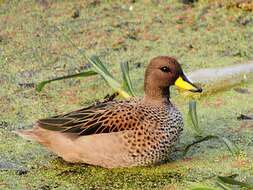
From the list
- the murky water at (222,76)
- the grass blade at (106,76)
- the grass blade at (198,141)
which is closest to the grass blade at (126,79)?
the grass blade at (106,76)

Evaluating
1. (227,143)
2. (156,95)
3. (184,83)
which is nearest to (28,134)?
(156,95)

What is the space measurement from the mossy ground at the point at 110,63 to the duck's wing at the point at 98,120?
0.20 m

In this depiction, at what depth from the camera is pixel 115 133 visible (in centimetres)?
464

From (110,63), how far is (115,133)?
181 cm

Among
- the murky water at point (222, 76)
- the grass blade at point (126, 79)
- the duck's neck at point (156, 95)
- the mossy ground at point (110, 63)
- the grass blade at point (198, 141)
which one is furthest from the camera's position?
the murky water at point (222, 76)

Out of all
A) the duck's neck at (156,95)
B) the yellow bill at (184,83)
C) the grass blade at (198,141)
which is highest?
the yellow bill at (184,83)

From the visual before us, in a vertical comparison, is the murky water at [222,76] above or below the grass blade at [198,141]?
above

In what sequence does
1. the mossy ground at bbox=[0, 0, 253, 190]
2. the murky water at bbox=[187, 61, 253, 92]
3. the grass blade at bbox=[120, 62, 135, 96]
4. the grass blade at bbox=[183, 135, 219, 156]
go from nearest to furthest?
the mossy ground at bbox=[0, 0, 253, 190], the grass blade at bbox=[183, 135, 219, 156], the grass blade at bbox=[120, 62, 135, 96], the murky water at bbox=[187, 61, 253, 92]

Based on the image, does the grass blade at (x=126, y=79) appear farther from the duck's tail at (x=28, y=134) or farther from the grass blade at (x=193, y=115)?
the duck's tail at (x=28, y=134)

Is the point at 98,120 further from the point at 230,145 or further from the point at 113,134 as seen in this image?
the point at 230,145

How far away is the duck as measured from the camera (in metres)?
4.63

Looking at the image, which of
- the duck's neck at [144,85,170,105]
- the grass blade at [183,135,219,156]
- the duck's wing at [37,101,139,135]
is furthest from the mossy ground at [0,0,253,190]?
the duck's neck at [144,85,170,105]

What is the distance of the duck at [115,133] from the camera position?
4.63 metres

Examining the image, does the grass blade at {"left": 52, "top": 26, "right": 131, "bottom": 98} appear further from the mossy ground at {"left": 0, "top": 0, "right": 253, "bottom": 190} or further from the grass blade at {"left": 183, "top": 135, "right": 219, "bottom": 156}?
the grass blade at {"left": 183, "top": 135, "right": 219, "bottom": 156}
